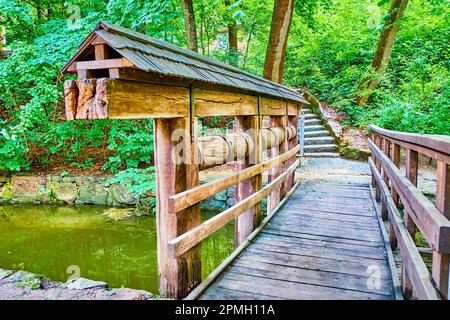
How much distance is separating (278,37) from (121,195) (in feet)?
18.1

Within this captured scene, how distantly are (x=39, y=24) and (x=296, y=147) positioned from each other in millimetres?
8097

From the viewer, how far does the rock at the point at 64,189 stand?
8328 mm

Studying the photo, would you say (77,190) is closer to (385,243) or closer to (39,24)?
(39,24)

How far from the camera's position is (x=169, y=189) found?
232cm

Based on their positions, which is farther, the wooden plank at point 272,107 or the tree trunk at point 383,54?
the tree trunk at point 383,54

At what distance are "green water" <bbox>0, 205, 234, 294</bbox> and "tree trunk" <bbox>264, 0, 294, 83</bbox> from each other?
4.15 metres

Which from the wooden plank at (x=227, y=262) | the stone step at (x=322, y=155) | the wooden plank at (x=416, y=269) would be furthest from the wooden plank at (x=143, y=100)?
the stone step at (x=322, y=155)

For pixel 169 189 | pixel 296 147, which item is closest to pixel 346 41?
pixel 296 147

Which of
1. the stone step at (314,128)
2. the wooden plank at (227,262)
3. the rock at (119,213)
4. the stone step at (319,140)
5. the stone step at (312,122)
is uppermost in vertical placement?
the stone step at (312,122)

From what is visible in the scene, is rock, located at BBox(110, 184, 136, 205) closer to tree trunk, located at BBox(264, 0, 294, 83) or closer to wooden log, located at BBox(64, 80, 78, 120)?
tree trunk, located at BBox(264, 0, 294, 83)

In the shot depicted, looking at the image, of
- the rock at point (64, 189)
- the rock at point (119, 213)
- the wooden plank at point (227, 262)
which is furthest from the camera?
the rock at point (64, 189)

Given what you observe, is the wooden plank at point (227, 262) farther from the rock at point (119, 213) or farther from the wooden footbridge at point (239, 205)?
the rock at point (119, 213)

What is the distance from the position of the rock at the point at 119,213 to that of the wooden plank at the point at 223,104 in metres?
4.66

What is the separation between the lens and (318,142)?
33.8 ft
